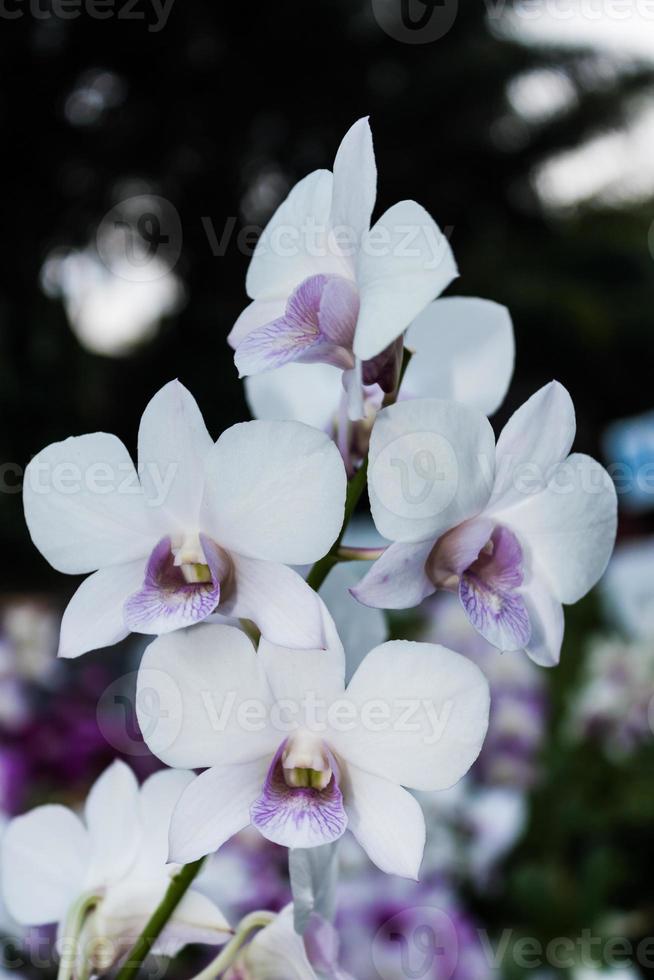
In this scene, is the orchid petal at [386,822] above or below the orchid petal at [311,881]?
above

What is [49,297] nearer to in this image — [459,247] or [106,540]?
[459,247]

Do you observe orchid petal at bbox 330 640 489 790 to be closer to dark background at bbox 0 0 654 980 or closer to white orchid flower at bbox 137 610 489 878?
white orchid flower at bbox 137 610 489 878

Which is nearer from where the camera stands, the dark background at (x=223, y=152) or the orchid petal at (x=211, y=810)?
the orchid petal at (x=211, y=810)

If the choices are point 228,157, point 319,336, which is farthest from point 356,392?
point 228,157

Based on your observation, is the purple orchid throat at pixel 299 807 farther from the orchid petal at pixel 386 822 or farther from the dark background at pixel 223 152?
the dark background at pixel 223 152

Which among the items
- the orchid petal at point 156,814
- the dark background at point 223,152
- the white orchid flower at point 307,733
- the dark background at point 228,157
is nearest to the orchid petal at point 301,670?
the white orchid flower at point 307,733

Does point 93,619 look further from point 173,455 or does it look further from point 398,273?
point 398,273
